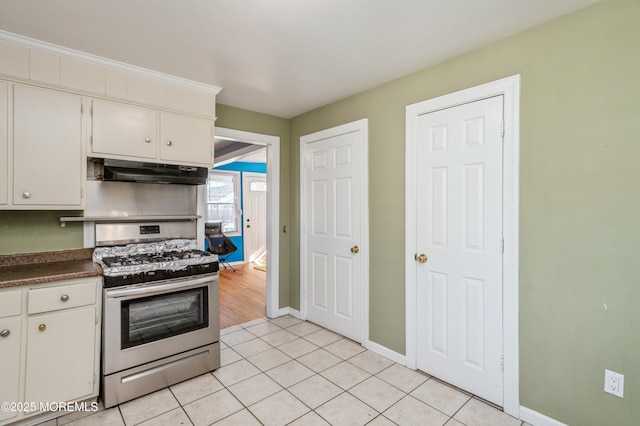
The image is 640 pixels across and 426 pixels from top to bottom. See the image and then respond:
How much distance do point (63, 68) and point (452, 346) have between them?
11.4 ft

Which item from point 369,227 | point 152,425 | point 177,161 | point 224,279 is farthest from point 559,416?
point 224,279

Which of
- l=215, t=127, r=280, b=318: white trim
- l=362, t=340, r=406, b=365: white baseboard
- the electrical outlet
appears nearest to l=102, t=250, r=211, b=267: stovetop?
l=215, t=127, r=280, b=318: white trim

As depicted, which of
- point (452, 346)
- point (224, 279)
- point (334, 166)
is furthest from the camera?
point (224, 279)

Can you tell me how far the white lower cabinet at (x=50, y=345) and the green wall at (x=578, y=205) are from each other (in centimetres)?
282

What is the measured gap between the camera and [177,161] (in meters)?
2.65

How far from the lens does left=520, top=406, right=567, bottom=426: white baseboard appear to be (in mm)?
1833

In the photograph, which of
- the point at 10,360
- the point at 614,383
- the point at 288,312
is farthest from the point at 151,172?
the point at 614,383

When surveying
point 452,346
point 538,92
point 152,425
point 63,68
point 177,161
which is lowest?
point 152,425

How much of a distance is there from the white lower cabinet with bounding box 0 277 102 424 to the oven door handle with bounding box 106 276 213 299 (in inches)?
5.0

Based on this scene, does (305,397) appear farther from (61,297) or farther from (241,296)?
(241,296)

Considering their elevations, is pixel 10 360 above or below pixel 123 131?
below

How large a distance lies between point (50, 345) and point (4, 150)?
1289 millimetres

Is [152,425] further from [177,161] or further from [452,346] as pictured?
[452,346]

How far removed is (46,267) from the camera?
2.18 m
